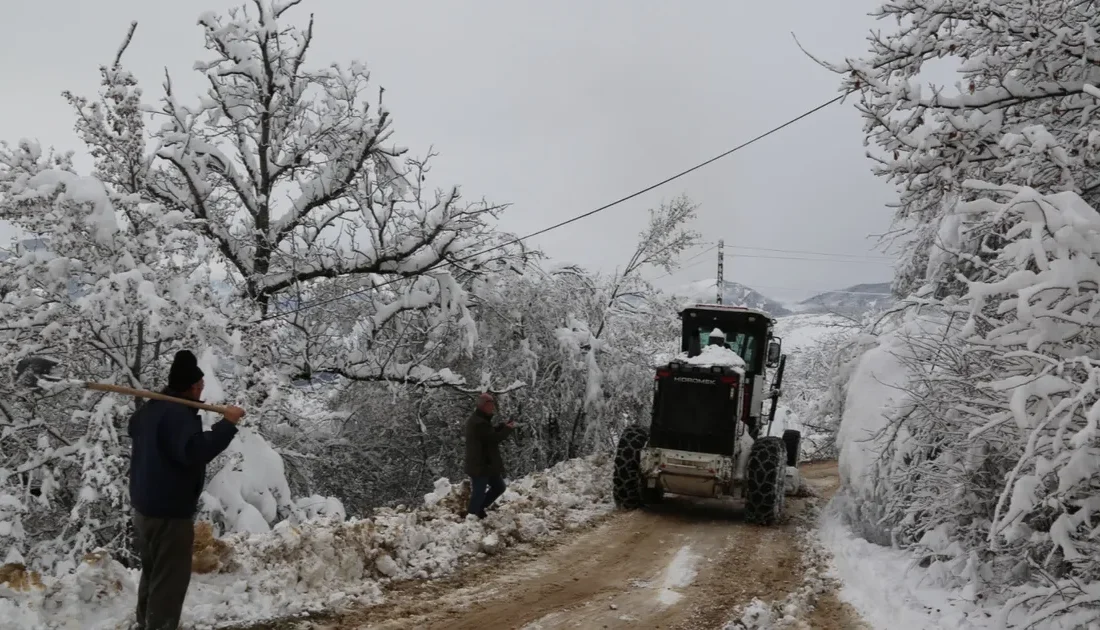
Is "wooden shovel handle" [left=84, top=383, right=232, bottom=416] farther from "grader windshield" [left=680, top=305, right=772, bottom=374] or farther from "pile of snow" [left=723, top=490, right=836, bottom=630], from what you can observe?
"grader windshield" [left=680, top=305, right=772, bottom=374]

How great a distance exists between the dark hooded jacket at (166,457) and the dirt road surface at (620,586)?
152cm

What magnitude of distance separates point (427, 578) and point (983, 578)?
4.73 m

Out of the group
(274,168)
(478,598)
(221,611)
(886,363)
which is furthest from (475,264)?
(221,611)

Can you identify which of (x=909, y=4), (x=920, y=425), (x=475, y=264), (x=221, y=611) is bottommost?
(x=221, y=611)

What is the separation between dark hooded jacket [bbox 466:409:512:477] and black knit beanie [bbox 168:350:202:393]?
4529 mm

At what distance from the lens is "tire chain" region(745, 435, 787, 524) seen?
9.92 m

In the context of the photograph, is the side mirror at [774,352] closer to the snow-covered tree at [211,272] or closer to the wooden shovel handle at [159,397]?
Result: the snow-covered tree at [211,272]

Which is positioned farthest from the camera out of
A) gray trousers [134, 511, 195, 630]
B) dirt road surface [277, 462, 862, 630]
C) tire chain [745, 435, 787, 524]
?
tire chain [745, 435, 787, 524]

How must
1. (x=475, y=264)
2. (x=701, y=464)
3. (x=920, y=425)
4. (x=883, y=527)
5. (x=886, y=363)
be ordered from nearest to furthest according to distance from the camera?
(x=920, y=425)
(x=883, y=527)
(x=886, y=363)
(x=701, y=464)
(x=475, y=264)

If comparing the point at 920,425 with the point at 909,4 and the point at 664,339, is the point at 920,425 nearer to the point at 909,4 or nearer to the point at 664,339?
the point at 909,4

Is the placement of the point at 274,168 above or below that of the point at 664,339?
above

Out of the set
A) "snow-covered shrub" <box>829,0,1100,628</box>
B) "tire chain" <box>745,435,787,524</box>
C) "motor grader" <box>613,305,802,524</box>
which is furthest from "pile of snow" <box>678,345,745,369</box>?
"snow-covered shrub" <box>829,0,1100,628</box>

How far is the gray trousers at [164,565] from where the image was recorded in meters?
4.23

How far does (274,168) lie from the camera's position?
14.3 meters
